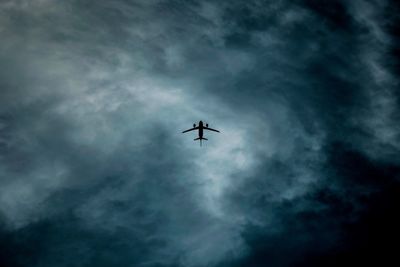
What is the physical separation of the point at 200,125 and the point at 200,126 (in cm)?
29

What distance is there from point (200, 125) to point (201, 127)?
2.10ft

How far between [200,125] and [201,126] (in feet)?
1.47

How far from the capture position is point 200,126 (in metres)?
130

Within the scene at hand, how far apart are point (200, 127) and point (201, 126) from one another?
389 mm

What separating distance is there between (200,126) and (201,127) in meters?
0.39

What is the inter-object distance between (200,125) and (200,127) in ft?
1.77

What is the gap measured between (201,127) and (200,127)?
29cm

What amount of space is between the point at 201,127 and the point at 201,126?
0.26 metres

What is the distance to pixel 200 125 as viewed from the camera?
12975cm

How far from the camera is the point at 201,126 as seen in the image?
130 m
